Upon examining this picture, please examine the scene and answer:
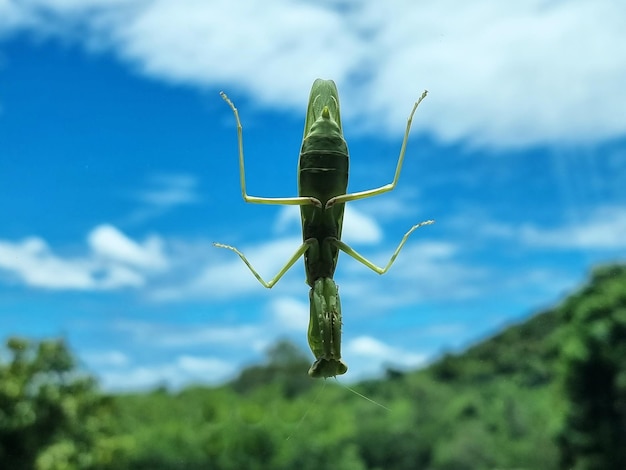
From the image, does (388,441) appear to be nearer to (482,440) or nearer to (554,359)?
(482,440)

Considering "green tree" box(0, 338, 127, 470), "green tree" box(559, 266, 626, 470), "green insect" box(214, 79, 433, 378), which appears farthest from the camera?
"green tree" box(559, 266, 626, 470)

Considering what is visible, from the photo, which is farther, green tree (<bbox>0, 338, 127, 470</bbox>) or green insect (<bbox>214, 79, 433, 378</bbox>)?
green tree (<bbox>0, 338, 127, 470</bbox>)

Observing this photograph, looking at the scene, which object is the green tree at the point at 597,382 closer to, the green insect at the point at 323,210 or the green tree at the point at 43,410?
the green tree at the point at 43,410

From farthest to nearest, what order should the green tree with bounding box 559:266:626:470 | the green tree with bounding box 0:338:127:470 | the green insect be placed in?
the green tree with bounding box 559:266:626:470
the green tree with bounding box 0:338:127:470
the green insect

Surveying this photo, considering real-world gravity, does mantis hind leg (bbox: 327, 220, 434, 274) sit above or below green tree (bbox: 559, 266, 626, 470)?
below

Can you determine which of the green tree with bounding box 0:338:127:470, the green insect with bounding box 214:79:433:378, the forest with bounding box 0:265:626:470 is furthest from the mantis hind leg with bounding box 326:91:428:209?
the green tree with bounding box 0:338:127:470

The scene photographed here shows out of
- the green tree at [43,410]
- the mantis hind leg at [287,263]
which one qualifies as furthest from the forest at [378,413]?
the mantis hind leg at [287,263]

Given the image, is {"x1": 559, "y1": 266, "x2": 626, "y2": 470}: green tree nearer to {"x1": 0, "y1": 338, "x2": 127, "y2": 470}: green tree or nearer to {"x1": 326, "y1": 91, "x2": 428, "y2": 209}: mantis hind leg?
{"x1": 0, "y1": 338, "x2": 127, "y2": 470}: green tree
